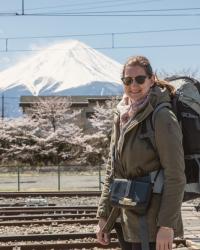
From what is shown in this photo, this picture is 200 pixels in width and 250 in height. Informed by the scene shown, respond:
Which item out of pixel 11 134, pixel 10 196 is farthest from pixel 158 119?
pixel 11 134

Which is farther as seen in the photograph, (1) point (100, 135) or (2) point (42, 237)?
(1) point (100, 135)

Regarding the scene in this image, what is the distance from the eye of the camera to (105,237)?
3.76 meters

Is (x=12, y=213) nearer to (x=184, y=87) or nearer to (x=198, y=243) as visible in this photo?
(x=198, y=243)

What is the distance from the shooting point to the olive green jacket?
3.33 metres

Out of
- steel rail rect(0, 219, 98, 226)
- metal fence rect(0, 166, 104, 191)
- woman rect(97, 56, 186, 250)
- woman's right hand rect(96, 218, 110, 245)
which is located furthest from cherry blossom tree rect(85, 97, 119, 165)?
woman rect(97, 56, 186, 250)

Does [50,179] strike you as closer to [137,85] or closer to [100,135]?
[100,135]

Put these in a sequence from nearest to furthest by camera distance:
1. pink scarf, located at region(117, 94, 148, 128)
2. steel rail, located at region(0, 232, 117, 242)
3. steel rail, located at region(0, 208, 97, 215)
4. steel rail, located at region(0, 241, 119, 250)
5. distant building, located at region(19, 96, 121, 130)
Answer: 1. pink scarf, located at region(117, 94, 148, 128)
2. steel rail, located at region(0, 241, 119, 250)
3. steel rail, located at region(0, 232, 117, 242)
4. steel rail, located at region(0, 208, 97, 215)
5. distant building, located at region(19, 96, 121, 130)

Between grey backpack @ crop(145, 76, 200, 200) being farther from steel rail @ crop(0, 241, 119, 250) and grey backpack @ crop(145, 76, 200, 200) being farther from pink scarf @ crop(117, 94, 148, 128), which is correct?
steel rail @ crop(0, 241, 119, 250)

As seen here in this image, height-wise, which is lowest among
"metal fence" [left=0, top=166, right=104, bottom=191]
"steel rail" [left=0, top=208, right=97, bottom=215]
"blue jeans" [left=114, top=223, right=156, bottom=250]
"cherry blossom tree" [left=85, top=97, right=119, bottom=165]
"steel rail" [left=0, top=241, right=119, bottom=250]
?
"steel rail" [left=0, top=241, right=119, bottom=250]

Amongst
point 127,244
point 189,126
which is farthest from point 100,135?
point 189,126

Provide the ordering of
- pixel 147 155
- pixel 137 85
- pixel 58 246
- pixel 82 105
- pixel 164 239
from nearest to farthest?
pixel 164 239
pixel 147 155
pixel 137 85
pixel 58 246
pixel 82 105

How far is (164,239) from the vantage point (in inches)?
130

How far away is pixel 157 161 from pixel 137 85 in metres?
0.49

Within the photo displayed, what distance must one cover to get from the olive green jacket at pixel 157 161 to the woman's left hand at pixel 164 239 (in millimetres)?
32
